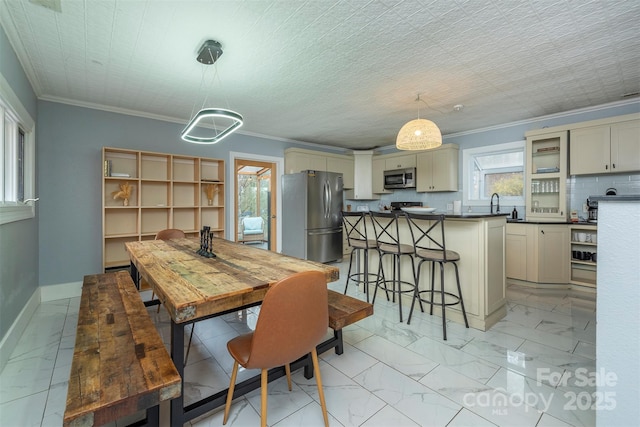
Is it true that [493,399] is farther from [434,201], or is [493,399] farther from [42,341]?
[434,201]

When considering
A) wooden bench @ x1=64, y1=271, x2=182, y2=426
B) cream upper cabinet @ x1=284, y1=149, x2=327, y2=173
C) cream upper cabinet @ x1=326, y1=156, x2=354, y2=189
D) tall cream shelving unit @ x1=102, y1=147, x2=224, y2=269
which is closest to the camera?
wooden bench @ x1=64, y1=271, x2=182, y2=426

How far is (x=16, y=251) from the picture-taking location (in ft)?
8.13

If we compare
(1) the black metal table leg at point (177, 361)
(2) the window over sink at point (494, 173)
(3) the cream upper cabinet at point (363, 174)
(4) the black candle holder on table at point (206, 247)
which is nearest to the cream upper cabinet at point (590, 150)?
(2) the window over sink at point (494, 173)

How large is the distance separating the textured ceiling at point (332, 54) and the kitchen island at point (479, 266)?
152 cm

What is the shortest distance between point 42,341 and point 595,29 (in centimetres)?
525

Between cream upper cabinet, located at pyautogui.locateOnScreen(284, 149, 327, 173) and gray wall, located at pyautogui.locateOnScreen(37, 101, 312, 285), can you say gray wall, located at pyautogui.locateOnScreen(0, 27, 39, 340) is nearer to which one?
gray wall, located at pyautogui.locateOnScreen(37, 101, 312, 285)

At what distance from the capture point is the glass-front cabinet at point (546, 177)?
3900 millimetres

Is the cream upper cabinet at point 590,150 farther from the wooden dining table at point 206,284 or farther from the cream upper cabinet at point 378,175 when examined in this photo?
the wooden dining table at point 206,284

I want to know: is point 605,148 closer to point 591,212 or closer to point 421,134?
point 591,212

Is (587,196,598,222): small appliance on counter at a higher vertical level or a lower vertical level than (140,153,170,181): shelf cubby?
lower

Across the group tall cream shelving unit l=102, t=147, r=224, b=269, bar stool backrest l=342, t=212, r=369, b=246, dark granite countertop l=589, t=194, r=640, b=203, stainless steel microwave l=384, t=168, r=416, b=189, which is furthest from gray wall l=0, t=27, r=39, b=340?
stainless steel microwave l=384, t=168, r=416, b=189

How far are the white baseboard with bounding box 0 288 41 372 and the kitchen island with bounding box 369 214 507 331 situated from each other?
12.2ft

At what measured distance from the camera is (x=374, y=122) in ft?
14.8

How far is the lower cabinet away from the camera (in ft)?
12.4
